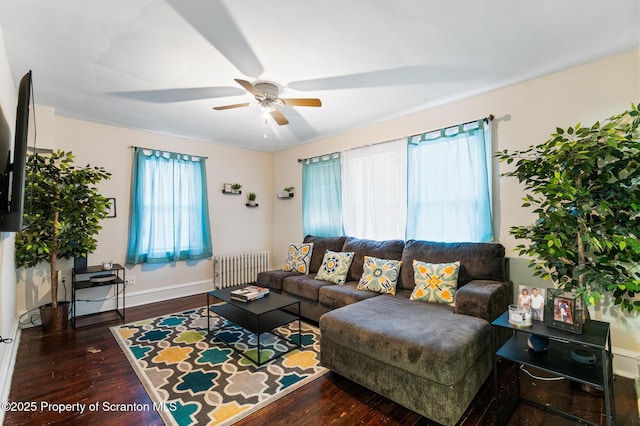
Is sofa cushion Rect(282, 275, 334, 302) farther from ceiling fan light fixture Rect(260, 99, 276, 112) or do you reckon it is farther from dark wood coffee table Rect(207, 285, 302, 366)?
ceiling fan light fixture Rect(260, 99, 276, 112)

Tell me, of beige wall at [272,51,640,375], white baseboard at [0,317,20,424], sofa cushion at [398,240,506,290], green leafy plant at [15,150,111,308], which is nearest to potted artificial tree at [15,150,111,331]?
green leafy plant at [15,150,111,308]

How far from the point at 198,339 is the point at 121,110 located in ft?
9.08

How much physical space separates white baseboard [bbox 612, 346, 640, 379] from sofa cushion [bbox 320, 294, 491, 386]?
1.14 metres

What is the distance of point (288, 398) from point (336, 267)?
1718 millimetres

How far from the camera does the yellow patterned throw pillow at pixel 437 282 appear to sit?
261cm

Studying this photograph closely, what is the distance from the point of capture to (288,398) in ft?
6.51

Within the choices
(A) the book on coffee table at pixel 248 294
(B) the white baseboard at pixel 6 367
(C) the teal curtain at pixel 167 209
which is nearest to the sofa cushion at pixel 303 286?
(A) the book on coffee table at pixel 248 294

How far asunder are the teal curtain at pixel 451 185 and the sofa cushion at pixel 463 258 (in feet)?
Result: 0.64

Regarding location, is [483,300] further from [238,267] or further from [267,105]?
[238,267]

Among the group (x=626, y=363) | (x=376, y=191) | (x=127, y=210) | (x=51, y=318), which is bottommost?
(x=626, y=363)

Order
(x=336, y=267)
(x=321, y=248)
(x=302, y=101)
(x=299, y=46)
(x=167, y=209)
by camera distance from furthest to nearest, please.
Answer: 1. (x=167, y=209)
2. (x=321, y=248)
3. (x=336, y=267)
4. (x=302, y=101)
5. (x=299, y=46)

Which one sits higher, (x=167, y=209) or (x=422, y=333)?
(x=167, y=209)

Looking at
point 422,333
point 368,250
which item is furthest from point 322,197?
point 422,333

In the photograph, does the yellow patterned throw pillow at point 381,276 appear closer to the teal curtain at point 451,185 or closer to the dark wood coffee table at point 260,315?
the teal curtain at point 451,185
